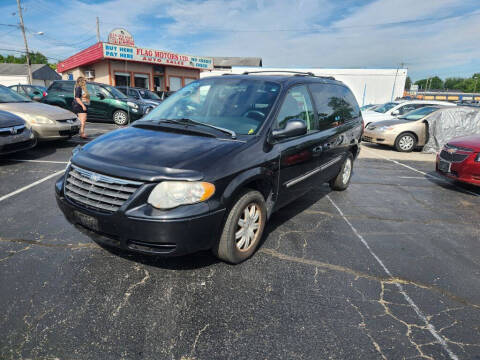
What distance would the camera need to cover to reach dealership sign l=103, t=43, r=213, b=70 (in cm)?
2358

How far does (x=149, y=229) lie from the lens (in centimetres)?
229

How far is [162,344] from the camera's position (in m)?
2.03

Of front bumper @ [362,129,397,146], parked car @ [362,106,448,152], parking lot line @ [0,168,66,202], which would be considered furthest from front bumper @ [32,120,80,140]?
parked car @ [362,106,448,152]

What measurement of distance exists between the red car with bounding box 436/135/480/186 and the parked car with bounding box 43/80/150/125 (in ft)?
34.0

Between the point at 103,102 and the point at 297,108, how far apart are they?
1088 cm

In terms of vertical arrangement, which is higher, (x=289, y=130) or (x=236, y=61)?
(x=236, y=61)

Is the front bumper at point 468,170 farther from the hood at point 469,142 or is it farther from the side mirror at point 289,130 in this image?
the side mirror at point 289,130

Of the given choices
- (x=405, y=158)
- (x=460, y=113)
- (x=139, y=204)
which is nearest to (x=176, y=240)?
(x=139, y=204)

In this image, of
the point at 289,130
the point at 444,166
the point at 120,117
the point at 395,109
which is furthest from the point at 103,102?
the point at 395,109

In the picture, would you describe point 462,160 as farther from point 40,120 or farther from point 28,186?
point 40,120

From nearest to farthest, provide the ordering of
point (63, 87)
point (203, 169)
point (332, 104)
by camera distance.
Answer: point (203, 169)
point (332, 104)
point (63, 87)

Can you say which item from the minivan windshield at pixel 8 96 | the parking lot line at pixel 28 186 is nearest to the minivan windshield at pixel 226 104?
the parking lot line at pixel 28 186

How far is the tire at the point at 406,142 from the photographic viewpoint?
34.0 ft

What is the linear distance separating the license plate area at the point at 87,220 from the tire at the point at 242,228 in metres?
1.01
